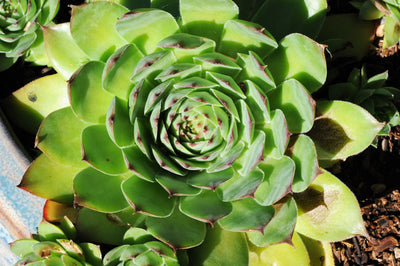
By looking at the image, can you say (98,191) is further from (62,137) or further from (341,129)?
(341,129)

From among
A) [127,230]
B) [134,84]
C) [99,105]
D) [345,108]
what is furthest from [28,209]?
[345,108]

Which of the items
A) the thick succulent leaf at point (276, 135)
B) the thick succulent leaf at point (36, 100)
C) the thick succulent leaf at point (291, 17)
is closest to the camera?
the thick succulent leaf at point (276, 135)

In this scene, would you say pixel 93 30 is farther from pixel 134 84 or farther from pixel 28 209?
pixel 28 209

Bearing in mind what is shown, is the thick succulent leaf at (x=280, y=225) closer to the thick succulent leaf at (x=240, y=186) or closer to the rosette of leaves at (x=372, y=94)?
the thick succulent leaf at (x=240, y=186)

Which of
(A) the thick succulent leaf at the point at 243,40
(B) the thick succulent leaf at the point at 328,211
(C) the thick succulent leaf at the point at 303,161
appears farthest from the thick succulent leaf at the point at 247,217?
(A) the thick succulent leaf at the point at 243,40

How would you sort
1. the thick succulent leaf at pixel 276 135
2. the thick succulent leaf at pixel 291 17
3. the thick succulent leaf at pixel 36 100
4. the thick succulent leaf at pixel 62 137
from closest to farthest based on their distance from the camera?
the thick succulent leaf at pixel 276 135 → the thick succulent leaf at pixel 62 137 → the thick succulent leaf at pixel 291 17 → the thick succulent leaf at pixel 36 100

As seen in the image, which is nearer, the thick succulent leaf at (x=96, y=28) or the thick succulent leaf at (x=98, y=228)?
the thick succulent leaf at (x=96, y=28)

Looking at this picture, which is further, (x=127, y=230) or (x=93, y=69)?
(x=127, y=230)
